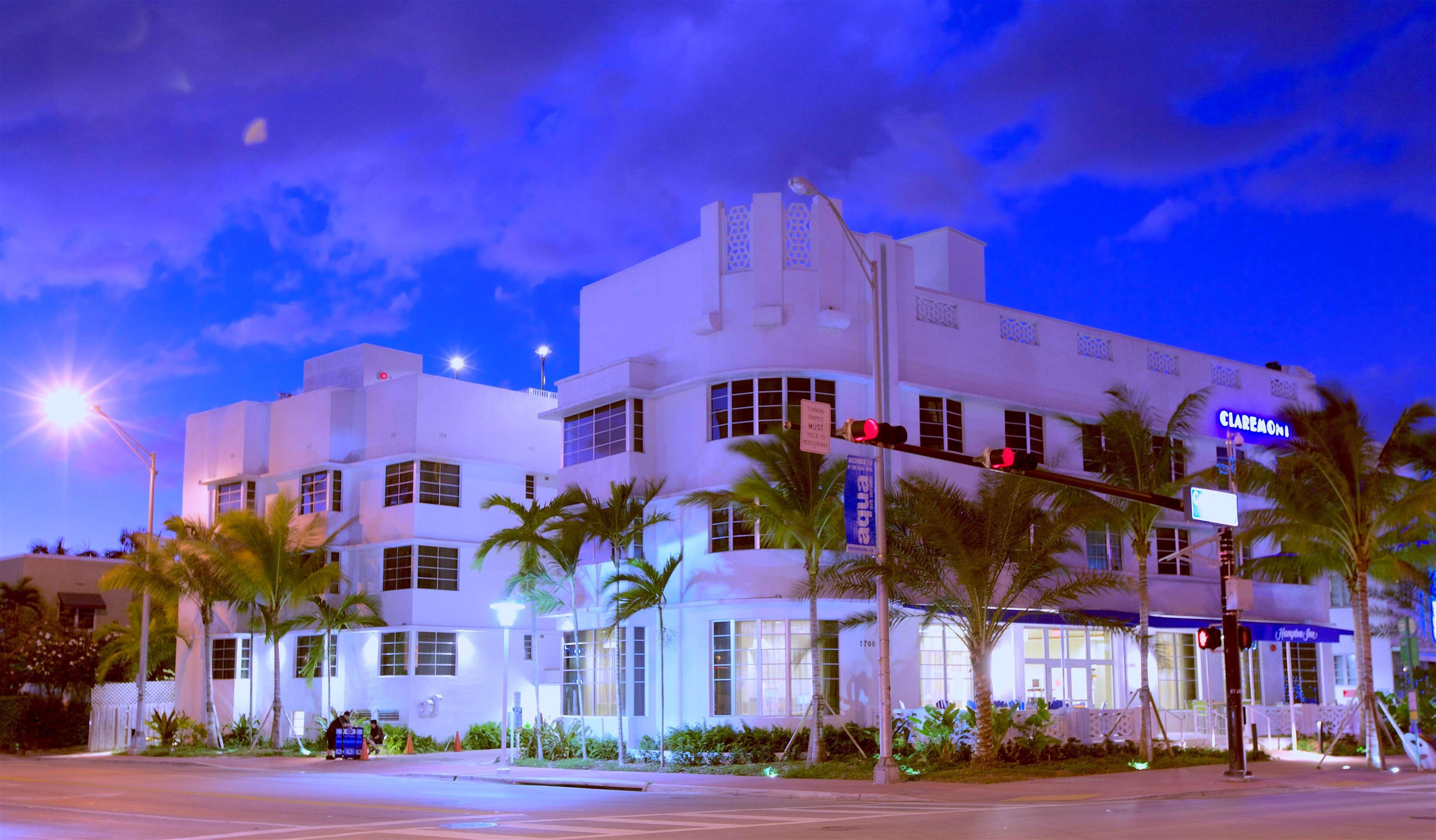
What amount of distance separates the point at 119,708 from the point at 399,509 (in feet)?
41.9

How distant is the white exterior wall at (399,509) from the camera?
133 feet

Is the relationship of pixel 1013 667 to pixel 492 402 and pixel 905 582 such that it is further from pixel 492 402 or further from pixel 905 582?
pixel 492 402

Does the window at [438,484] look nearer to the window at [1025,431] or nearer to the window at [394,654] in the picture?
the window at [394,654]

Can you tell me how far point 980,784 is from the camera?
23.8 m

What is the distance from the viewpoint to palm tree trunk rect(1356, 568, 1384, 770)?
89.1 feet

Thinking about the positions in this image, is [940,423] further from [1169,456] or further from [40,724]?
[40,724]

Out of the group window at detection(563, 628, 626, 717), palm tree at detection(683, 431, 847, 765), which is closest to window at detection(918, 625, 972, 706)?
palm tree at detection(683, 431, 847, 765)

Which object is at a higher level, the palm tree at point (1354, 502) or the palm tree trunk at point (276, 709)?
the palm tree at point (1354, 502)

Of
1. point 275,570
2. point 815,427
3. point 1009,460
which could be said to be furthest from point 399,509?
point 1009,460

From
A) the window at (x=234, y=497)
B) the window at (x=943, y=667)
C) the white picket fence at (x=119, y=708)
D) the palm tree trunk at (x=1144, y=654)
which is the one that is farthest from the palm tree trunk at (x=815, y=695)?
the white picket fence at (x=119, y=708)

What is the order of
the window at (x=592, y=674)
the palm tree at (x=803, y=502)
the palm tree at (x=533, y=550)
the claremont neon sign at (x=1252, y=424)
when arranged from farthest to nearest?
the claremont neon sign at (x=1252, y=424)
the window at (x=592, y=674)
the palm tree at (x=533, y=550)
the palm tree at (x=803, y=502)

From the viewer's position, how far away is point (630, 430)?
33219 mm

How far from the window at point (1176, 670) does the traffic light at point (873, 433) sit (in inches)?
776

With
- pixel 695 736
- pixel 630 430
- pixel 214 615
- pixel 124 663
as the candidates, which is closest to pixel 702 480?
pixel 630 430
